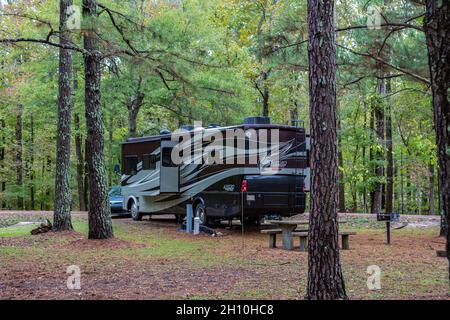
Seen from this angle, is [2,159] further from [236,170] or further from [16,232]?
[236,170]

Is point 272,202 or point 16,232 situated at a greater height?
point 272,202

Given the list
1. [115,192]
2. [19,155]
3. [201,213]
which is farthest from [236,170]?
[19,155]

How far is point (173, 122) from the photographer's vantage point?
26.6 metres

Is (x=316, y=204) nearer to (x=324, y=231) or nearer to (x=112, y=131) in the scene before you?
(x=324, y=231)

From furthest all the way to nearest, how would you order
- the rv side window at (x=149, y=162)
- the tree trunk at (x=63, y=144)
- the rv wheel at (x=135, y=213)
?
the rv wheel at (x=135, y=213) < the rv side window at (x=149, y=162) < the tree trunk at (x=63, y=144)

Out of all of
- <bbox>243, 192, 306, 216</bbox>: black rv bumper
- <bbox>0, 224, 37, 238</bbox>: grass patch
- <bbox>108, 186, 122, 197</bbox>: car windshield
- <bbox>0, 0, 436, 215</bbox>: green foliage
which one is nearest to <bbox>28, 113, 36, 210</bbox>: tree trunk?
<bbox>0, 0, 436, 215</bbox>: green foliage

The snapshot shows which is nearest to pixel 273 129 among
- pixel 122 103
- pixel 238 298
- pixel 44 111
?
pixel 238 298

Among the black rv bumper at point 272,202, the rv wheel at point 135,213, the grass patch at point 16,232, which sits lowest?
the grass patch at point 16,232

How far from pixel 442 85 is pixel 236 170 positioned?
9445mm

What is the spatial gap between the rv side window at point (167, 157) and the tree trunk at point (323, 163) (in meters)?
10.3

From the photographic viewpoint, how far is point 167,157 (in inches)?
607

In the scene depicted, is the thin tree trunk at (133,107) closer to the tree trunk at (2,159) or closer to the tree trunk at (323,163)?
the tree trunk at (2,159)

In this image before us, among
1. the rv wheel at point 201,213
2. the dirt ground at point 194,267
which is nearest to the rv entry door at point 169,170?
the rv wheel at point 201,213

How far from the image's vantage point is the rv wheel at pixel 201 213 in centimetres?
1440
